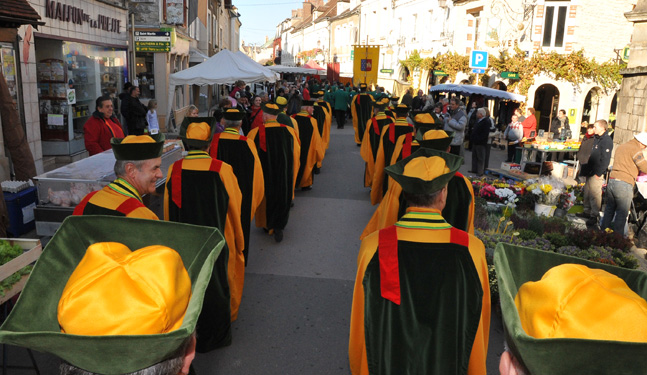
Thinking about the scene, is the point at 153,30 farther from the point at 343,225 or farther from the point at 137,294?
the point at 137,294

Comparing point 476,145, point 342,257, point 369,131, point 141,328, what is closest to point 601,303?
point 141,328

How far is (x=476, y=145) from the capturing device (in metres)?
13.0

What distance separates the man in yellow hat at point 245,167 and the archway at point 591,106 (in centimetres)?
2099

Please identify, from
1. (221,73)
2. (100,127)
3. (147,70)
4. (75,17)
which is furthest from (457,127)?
(147,70)

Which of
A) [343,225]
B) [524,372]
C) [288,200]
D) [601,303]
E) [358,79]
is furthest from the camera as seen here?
[358,79]

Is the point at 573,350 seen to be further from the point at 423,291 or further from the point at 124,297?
the point at 423,291

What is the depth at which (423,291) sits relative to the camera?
9.64 ft

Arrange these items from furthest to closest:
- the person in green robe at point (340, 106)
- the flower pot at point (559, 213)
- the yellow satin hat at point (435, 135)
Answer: the person in green robe at point (340, 106), the flower pot at point (559, 213), the yellow satin hat at point (435, 135)

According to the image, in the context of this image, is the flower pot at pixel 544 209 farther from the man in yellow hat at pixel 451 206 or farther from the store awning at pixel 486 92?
the store awning at pixel 486 92

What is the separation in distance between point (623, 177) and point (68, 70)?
11431 millimetres

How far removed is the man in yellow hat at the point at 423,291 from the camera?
289 centimetres

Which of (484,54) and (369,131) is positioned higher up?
(484,54)

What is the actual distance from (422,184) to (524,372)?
1.37 metres

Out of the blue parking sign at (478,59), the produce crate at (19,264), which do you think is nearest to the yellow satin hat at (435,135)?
the produce crate at (19,264)
